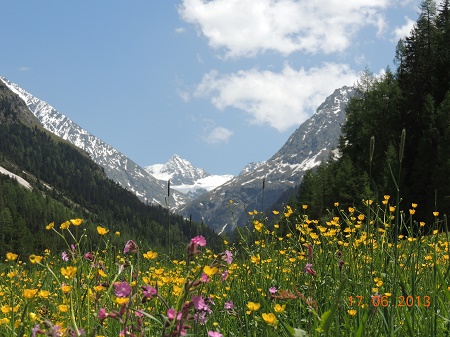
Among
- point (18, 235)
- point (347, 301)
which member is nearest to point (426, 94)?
point (347, 301)

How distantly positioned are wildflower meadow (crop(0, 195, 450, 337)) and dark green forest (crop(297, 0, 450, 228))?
35295mm

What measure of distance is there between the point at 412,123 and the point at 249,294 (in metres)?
45.8

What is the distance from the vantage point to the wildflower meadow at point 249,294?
1748 mm

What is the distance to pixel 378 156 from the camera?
155 feet

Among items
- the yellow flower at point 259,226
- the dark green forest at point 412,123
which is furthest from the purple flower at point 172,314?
the dark green forest at point 412,123

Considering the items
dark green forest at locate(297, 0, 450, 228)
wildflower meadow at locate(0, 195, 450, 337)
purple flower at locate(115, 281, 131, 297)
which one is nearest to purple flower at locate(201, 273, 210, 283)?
wildflower meadow at locate(0, 195, 450, 337)

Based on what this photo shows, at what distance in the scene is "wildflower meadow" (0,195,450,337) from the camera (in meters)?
1.75

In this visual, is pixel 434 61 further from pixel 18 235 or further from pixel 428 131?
pixel 18 235

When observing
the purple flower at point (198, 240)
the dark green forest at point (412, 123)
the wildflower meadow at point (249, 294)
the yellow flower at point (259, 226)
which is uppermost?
the dark green forest at point (412, 123)

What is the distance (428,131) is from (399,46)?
1876 cm

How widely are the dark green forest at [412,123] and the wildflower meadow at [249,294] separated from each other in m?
35.3
